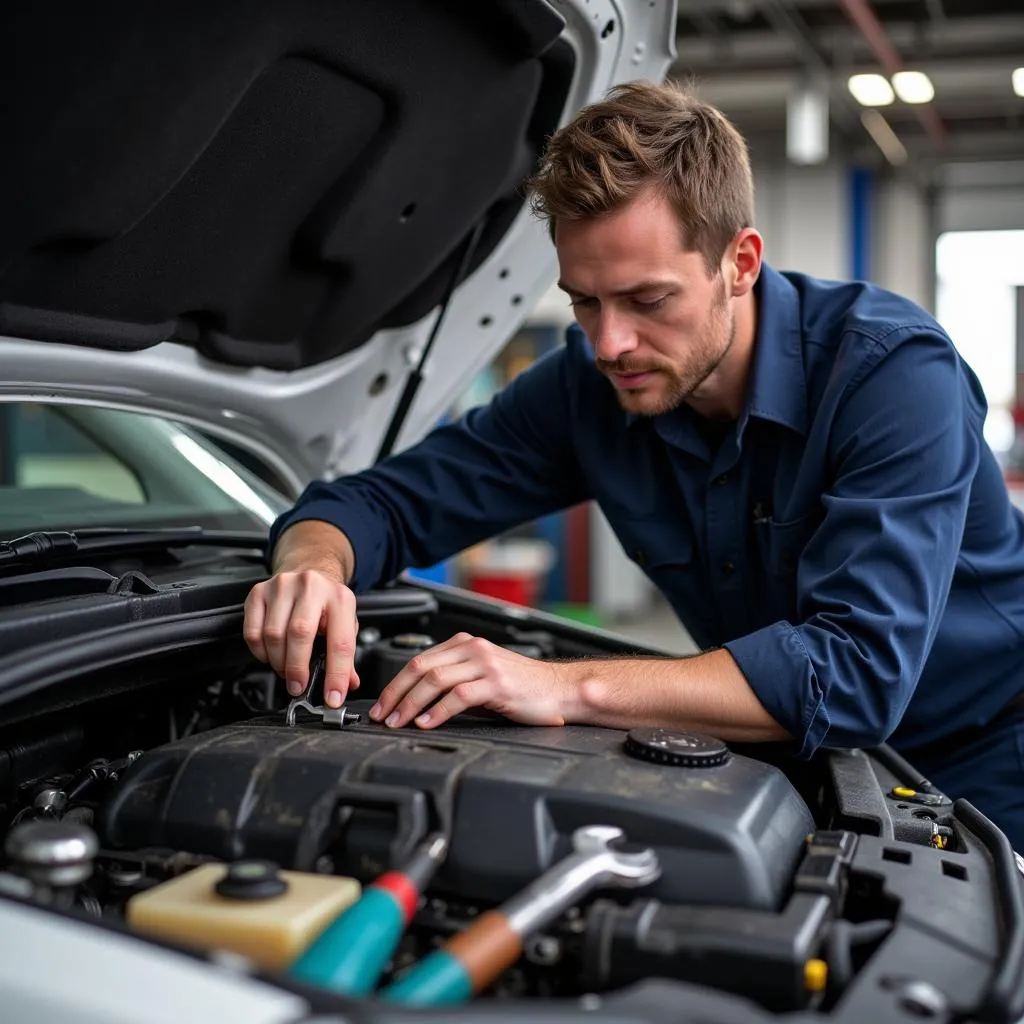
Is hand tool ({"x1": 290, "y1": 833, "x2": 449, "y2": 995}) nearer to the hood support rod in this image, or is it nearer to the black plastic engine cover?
the black plastic engine cover

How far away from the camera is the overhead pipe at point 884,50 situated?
5445 millimetres

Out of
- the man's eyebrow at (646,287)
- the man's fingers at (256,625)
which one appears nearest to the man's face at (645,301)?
the man's eyebrow at (646,287)

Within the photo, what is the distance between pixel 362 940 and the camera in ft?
2.86

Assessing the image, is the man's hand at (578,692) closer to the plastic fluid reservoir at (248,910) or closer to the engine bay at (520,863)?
the engine bay at (520,863)

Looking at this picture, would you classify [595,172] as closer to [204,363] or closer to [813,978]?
[204,363]

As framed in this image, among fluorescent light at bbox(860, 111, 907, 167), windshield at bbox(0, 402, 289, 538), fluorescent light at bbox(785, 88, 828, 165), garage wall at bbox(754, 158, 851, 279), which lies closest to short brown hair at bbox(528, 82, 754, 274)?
windshield at bbox(0, 402, 289, 538)

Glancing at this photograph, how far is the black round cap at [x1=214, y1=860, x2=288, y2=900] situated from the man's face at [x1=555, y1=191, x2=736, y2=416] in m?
0.81

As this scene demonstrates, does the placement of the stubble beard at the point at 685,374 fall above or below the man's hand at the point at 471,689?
above

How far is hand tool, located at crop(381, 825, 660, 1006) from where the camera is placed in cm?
84

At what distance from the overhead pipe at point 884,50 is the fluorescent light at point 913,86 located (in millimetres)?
49

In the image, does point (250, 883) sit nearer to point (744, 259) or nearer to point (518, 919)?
point (518, 919)

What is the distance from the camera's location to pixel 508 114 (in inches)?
69.7

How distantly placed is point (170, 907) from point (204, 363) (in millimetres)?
1055

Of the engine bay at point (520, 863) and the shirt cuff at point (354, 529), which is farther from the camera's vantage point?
the shirt cuff at point (354, 529)
